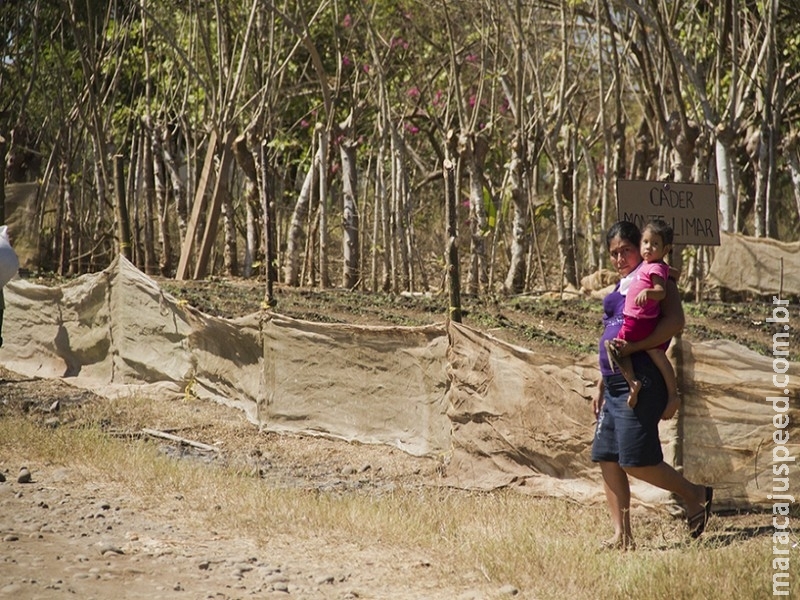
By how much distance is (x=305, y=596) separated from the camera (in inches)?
173

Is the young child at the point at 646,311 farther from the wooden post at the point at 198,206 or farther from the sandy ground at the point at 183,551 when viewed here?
the wooden post at the point at 198,206

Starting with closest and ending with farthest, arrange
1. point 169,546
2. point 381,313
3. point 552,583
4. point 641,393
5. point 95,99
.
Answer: point 552,583
point 641,393
point 169,546
point 381,313
point 95,99

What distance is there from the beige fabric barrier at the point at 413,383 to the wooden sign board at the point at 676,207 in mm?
604

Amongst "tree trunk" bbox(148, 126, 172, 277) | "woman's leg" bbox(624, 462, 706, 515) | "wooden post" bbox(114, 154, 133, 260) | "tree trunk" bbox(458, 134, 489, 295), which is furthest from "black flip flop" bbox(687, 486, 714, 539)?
"tree trunk" bbox(148, 126, 172, 277)

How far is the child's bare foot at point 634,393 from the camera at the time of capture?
4789 mm

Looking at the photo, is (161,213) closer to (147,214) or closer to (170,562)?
(147,214)

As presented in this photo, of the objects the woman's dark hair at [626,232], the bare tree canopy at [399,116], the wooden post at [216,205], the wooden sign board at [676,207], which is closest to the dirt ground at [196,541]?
the woman's dark hair at [626,232]

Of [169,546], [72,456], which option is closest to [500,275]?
[72,456]

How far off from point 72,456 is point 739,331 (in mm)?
6414

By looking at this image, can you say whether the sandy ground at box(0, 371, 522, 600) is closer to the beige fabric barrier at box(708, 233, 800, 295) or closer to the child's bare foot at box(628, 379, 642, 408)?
the child's bare foot at box(628, 379, 642, 408)

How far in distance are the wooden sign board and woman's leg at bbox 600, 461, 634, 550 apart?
1191mm

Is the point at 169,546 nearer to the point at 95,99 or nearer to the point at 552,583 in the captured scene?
the point at 552,583

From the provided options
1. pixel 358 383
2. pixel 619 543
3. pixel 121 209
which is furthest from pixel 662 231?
pixel 121 209

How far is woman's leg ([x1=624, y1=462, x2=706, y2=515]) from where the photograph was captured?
4.83m
